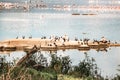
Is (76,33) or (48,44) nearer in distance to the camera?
(48,44)

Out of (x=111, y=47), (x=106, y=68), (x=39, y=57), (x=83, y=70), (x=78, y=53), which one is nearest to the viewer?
(x=83, y=70)

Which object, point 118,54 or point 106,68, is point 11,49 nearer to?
point 118,54

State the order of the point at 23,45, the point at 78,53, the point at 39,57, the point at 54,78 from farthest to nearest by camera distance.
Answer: the point at 23,45
the point at 78,53
the point at 39,57
the point at 54,78

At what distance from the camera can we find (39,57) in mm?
15742

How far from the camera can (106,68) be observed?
91.9 feet

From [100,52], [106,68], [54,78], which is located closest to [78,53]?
[100,52]

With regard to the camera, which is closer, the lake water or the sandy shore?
the lake water

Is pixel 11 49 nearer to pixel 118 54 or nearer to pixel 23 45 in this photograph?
pixel 23 45

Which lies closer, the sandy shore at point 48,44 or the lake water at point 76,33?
the lake water at point 76,33

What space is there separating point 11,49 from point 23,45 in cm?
194

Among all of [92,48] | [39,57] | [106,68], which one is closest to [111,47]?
[92,48]

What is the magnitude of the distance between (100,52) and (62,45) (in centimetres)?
401

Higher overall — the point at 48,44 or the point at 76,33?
the point at 76,33

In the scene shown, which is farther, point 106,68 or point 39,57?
point 106,68
